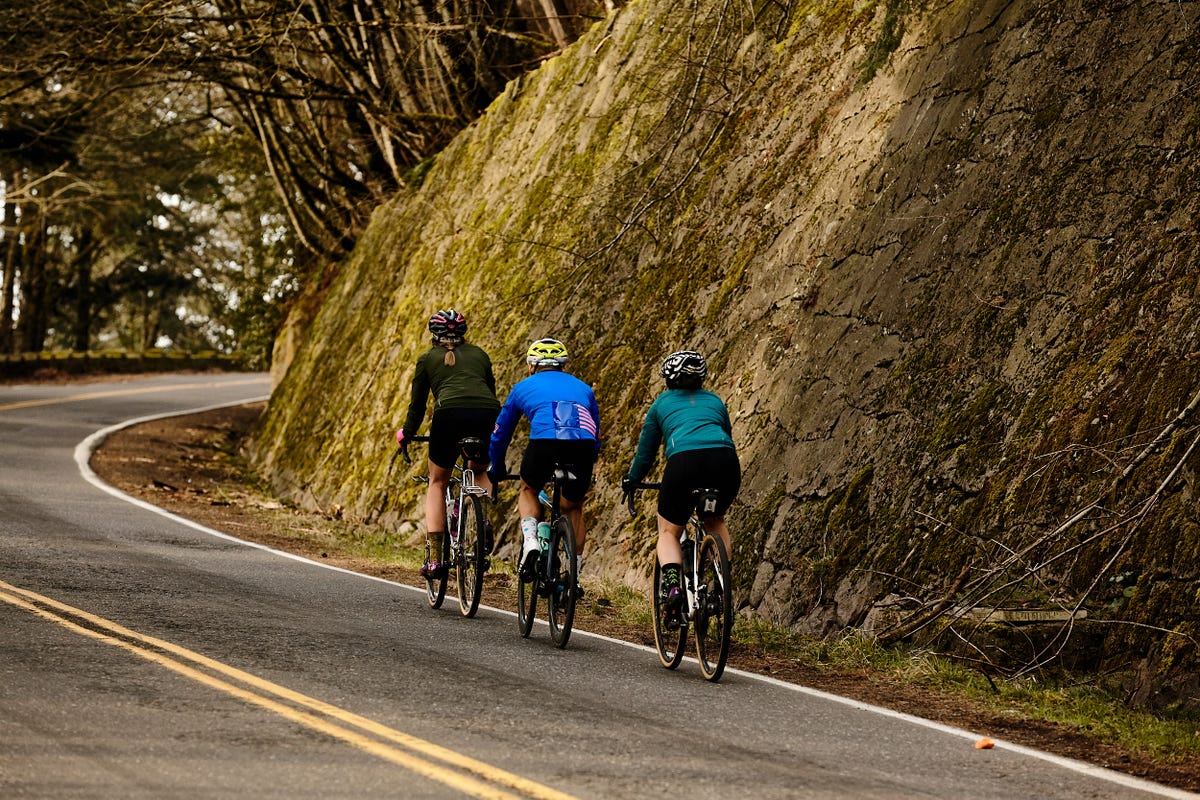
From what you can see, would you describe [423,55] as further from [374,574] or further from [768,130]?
A: [374,574]

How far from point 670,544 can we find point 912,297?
3.83 meters

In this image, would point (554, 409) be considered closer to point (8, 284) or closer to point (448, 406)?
point (448, 406)

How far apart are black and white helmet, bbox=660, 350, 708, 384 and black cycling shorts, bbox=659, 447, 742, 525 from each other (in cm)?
53

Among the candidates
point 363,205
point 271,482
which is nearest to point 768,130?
point 271,482

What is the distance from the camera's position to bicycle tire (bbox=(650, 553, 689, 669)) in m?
8.30

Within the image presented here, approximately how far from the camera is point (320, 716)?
250 inches

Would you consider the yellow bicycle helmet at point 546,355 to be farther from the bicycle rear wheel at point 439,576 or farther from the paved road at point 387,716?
the paved road at point 387,716

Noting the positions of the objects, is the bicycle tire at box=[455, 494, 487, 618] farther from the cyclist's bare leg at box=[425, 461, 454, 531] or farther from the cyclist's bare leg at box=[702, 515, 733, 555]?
the cyclist's bare leg at box=[702, 515, 733, 555]

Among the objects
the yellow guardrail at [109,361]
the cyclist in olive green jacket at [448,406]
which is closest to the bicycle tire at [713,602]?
the cyclist in olive green jacket at [448,406]

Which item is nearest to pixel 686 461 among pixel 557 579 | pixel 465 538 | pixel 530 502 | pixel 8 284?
pixel 557 579

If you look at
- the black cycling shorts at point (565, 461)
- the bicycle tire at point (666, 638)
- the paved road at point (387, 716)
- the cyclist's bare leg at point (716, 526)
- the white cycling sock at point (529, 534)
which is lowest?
the paved road at point (387, 716)

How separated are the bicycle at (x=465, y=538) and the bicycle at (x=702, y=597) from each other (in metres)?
1.86

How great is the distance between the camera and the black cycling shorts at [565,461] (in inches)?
369

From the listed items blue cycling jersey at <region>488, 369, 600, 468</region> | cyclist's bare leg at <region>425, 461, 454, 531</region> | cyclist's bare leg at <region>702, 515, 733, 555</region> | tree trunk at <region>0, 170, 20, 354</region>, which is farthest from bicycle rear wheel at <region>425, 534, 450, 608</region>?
tree trunk at <region>0, 170, 20, 354</region>
